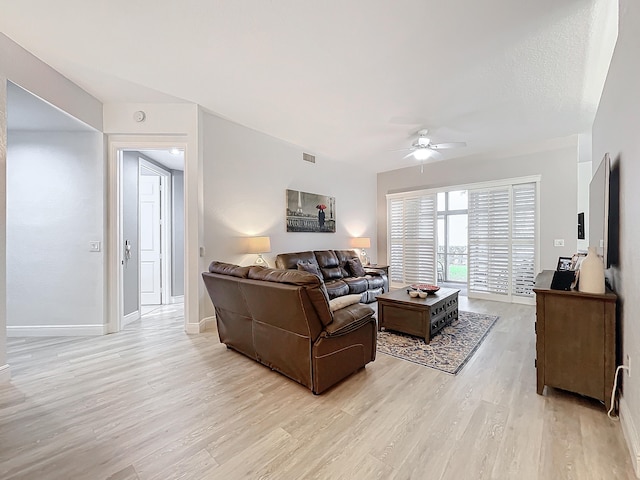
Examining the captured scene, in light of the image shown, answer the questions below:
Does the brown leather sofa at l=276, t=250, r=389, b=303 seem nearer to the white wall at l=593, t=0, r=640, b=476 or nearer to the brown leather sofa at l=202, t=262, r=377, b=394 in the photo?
the brown leather sofa at l=202, t=262, r=377, b=394

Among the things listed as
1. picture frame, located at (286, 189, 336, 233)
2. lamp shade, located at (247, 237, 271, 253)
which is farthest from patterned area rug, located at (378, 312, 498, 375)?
picture frame, located at (286, 189, 336, 233)

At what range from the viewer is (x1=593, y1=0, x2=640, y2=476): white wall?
162cm

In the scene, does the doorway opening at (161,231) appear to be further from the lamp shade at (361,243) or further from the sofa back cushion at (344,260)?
the lamp shade at (361,243)

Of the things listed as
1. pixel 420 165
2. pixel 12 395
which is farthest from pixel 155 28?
pixel 420 165

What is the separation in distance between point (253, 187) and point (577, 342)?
423 cm

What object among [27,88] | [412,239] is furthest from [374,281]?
[27,88]

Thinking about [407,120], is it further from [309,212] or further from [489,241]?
[489,241]

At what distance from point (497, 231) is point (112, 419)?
616 cm

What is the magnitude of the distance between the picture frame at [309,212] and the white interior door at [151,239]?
2.46 m

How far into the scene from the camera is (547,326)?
86.7 inches

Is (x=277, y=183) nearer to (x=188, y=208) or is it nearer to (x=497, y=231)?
(x=188, y=208)

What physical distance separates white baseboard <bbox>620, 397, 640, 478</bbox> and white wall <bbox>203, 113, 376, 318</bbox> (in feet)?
13.4

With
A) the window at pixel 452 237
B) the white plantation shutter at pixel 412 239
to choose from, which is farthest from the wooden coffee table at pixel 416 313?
the window at pixel 452 237

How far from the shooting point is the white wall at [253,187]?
405 cm
